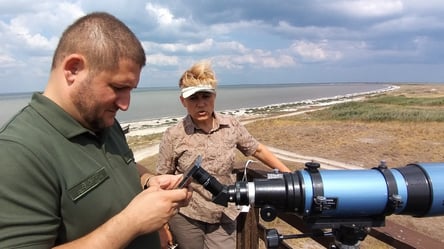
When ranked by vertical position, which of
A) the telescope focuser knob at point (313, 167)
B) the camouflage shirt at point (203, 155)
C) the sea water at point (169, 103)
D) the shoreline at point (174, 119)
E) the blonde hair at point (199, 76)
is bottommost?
the sea water at point (169, 103)

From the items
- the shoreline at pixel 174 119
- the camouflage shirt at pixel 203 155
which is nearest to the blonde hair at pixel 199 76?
the camouflage shirt at pixel 203 155

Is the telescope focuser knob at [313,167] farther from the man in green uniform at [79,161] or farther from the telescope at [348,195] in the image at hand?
the man in green uniform at [79,161]

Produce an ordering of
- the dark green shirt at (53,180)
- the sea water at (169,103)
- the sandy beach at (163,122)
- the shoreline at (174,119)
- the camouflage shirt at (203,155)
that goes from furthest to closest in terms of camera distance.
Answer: the sea water at (169,103) → the shoreline at (174,119) → the sandy beach at (163,122) → the camouflage shirt at (203,155) → the dark green shirt at (53,180)

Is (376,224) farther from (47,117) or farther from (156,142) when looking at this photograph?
(156,142)

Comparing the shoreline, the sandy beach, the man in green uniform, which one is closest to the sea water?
the man in green uniform

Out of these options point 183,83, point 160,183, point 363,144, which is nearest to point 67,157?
point 160,183

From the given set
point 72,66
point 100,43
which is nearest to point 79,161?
point 72,66

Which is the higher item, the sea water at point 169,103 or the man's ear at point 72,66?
the man's ear at point 72,66

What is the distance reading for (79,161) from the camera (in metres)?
1.56

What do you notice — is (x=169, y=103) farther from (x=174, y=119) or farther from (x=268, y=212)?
(x=268, y=212)

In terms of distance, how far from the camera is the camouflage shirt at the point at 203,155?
284 cm

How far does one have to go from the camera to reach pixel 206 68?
294 cm

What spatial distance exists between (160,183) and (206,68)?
1.30 metres

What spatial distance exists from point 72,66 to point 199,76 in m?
1.38
